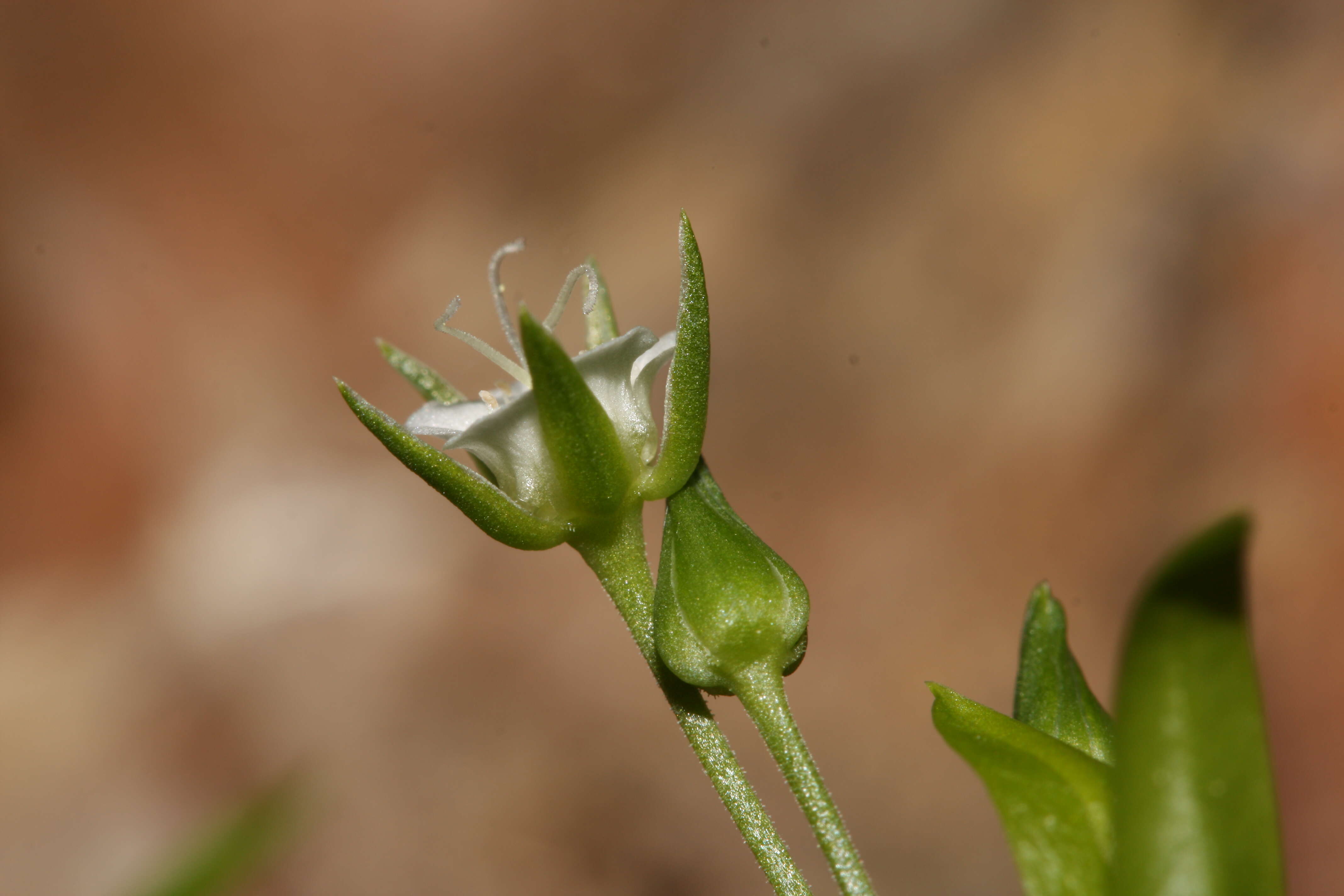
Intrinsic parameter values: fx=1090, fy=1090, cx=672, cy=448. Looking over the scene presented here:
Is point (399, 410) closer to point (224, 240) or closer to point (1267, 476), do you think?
point (224, 240)

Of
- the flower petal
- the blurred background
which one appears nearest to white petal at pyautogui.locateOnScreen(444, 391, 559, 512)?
the flower petal

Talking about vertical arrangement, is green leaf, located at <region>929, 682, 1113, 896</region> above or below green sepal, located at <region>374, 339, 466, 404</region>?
below

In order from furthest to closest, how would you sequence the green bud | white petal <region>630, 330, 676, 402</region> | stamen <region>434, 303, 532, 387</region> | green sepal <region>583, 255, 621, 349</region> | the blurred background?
the blurred background, green sepal <region>583, 255, 621, 349</region>, stamen <region>434, 303, 532, 387</region>, white petal <region>630, 330, 676, 402</region>, the green bud

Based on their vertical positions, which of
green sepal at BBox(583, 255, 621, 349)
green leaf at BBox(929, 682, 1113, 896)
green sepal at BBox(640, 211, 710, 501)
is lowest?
green leaf at BBox(929, 682, 1113, 896)

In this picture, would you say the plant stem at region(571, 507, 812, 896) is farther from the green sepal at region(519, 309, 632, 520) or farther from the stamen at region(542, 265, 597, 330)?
the stamen at region(542, 265, 597, 330)

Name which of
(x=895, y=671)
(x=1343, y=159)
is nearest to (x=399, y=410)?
(x=895, y=671)
